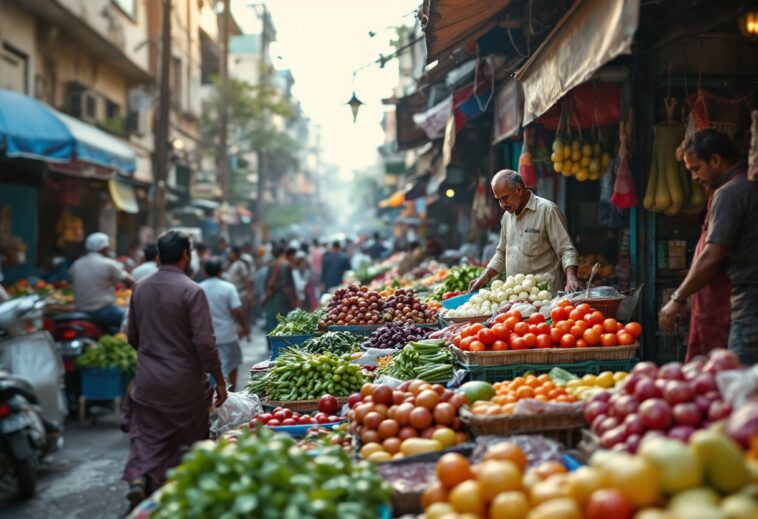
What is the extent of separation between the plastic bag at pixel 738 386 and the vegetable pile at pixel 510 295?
3.48m

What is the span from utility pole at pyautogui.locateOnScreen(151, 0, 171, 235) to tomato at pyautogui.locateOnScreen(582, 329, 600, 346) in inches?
501

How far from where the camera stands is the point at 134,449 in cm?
567

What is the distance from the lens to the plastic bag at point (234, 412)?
5.61 metres

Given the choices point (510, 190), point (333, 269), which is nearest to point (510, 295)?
point (510, 190)

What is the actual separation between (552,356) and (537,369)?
0.13 metres

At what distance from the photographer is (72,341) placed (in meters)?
9.76

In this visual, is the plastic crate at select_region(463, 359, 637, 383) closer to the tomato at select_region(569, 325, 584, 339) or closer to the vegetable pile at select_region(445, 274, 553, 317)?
the tomato at select_region(569, 325, 584, 339)

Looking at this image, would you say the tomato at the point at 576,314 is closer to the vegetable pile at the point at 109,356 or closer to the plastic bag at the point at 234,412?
the plastic bag at the point at 234,412

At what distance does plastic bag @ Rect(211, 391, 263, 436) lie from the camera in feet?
18.4

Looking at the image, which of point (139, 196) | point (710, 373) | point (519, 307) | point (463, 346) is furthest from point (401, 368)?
point (139, 196)

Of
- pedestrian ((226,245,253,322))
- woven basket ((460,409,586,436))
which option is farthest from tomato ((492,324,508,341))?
pedestrian ((226,245,253,322))

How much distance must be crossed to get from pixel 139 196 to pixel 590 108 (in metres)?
17.9

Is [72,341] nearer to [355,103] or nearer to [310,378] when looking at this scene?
[310,378]

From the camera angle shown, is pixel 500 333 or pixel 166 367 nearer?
pixel 500 333
